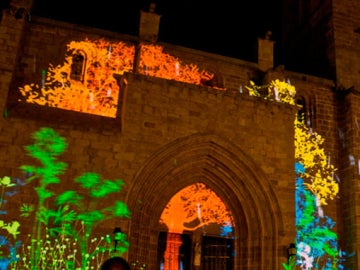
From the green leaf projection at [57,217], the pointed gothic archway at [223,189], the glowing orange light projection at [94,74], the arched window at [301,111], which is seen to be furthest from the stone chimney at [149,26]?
the green leaf projection at [57,217]

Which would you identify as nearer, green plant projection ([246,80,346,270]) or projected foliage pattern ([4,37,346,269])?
projected foliage pattern ([4,37,346,269])

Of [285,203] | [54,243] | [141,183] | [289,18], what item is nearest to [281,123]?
[285,203]

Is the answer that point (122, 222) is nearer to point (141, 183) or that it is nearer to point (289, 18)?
point (141, 183)

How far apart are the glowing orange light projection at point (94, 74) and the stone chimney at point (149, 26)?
30 cm

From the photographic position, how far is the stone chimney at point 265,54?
14.9m

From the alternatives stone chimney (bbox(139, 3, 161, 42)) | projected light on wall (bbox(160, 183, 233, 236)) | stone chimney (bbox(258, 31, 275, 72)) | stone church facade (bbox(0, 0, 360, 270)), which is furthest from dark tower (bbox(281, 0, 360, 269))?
stone chimney (bbox(139, 3, 161, 42))

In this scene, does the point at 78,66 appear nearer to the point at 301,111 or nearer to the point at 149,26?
the point at 149,26

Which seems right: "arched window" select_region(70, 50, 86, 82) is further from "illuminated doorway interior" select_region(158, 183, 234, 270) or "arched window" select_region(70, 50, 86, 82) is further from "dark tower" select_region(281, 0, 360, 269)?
"dark tower" select_region(281, 0, 360, 269)

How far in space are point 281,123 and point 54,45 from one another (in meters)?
6.99

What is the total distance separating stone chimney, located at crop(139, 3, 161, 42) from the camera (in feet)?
44.4

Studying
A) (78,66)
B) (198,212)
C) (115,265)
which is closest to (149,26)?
(78,66)

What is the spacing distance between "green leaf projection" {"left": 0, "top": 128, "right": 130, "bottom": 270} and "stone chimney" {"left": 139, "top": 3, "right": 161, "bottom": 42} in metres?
5.79

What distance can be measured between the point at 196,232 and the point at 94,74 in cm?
582

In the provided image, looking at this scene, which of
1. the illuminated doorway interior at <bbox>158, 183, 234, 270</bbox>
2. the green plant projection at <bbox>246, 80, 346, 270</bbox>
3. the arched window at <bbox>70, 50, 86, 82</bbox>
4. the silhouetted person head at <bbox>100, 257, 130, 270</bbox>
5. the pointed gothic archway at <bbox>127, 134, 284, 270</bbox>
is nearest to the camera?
the silhouetted person head at <bbox>100, 257, 130, 270</bbox>
